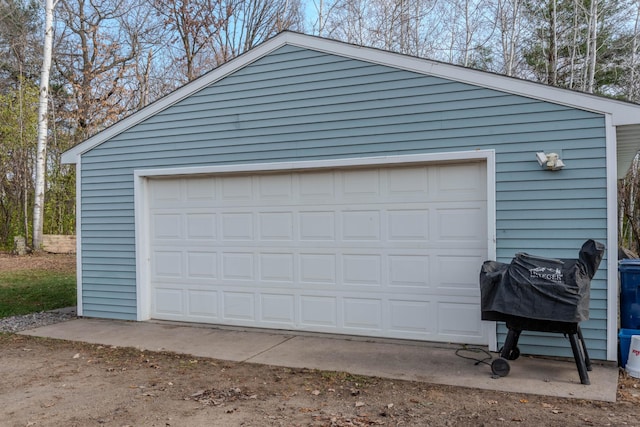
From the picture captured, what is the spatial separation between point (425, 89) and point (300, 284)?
2682mm

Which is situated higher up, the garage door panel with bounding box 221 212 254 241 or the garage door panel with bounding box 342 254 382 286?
the garage door panel with bounding box 221 212 254 241

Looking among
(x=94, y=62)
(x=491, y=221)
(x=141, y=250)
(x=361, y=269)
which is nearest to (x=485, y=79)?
(x=491, y=221)

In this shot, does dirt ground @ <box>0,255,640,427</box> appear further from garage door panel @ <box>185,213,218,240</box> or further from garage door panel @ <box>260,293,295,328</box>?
garage door panel @ <box>185,213,218,240</box>

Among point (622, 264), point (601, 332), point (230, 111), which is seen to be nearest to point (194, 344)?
point (230, 111)

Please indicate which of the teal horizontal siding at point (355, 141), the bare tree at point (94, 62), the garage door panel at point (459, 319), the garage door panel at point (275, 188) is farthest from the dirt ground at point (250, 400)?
the bare tree at point (94, 62)

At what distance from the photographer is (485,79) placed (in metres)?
5.06

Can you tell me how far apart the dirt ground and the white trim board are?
1.45 metres

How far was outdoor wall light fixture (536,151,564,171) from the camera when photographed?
4734 mm

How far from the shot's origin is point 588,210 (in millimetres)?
4719

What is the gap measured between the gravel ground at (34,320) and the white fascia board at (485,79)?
5064 millimetres

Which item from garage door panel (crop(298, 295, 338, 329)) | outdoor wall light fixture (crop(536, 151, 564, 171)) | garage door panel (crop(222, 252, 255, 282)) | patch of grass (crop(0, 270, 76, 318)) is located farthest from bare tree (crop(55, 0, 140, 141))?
outdoor wall light fixture (crop(536, 151, 564, 171))

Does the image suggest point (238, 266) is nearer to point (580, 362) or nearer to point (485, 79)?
point (485, 79)

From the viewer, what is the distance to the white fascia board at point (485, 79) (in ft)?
15.0

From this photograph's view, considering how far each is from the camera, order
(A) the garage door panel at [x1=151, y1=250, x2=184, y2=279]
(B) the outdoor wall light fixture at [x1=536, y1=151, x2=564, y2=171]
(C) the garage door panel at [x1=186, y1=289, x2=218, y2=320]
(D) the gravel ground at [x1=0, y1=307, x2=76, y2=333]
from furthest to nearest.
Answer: (A) the garage door panel at [x1=151, y1=250, x2=184, y2=279], (D) the gravel ground at [x1=0, y1=307, x2=76, y2=333], (C) the garage door panel at [x1=186, y1=289, x2=218, y2=320], (B) the outdoor wall light fixture at [x1=536, y1=151, x2=564, y2=171]
